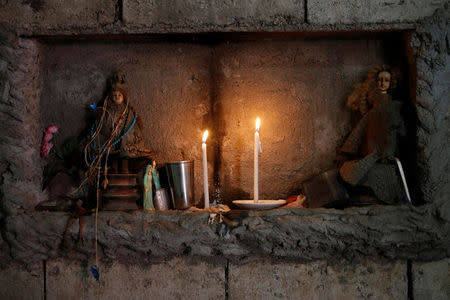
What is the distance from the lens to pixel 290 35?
2139 mm

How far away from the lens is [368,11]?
1.96m

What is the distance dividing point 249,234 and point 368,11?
1.34 m

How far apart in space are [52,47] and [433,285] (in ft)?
8.46

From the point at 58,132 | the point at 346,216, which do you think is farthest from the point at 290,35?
the point at 58,132

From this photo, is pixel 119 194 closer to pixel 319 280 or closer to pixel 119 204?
pixel 119 204

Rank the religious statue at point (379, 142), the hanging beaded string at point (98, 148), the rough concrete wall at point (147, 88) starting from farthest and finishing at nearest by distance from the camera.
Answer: the rough concrete wall at point (147, 88) → the hanging beaded string at point (98, 148) → the religious statue at point (379, 142)

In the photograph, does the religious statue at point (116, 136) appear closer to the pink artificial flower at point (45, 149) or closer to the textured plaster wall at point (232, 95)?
the textured plaster wall at point (232, 95)

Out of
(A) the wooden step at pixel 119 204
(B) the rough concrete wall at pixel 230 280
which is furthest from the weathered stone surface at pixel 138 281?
(A) the wooden step at pixel 119 204

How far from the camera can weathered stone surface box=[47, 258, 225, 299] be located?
1982mm

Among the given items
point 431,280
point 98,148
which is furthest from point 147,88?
point 431,280

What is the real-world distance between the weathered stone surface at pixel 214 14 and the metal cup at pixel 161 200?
91 cm

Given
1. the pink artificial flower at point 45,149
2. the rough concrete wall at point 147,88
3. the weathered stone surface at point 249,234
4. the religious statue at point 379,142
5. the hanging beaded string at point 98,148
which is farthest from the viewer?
the rough concrete wall at point 147,88

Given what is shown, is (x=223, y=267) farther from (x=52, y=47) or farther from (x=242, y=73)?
(x=52, y=47)

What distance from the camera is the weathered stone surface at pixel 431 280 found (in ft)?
6.31
